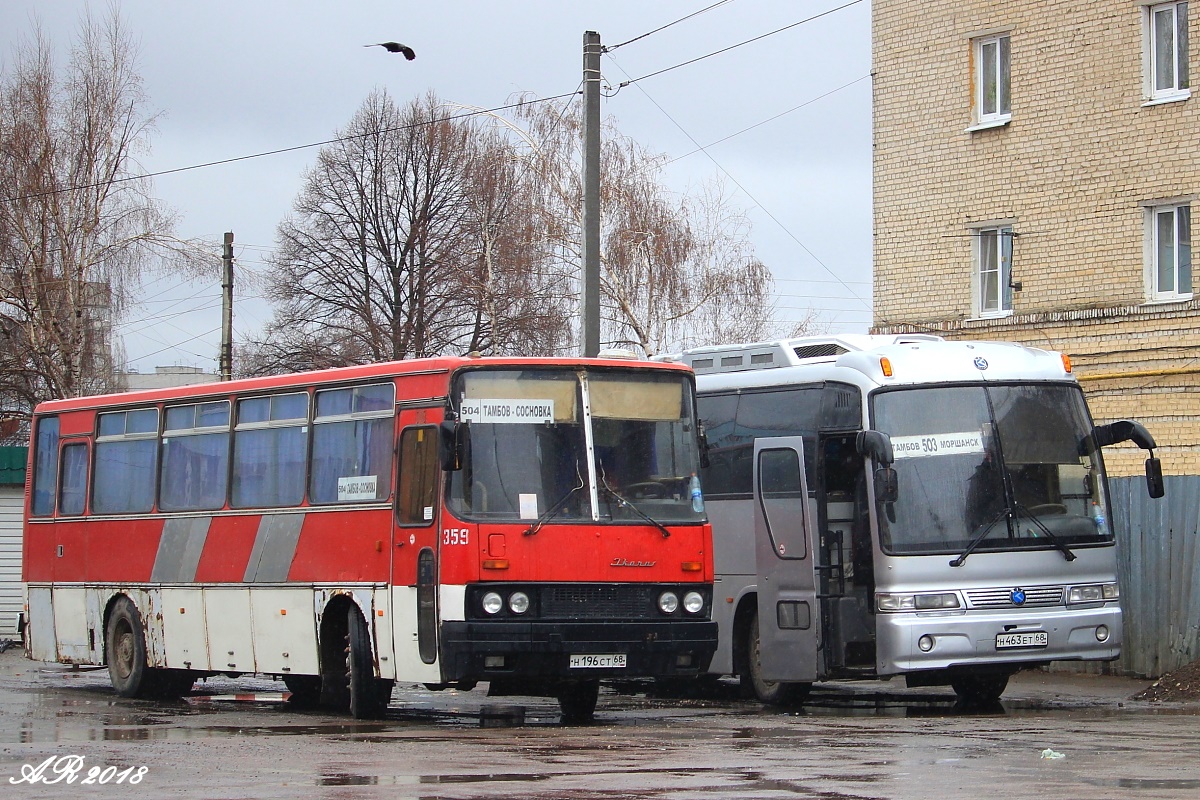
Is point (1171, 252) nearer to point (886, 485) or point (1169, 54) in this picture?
point (1169, 54)

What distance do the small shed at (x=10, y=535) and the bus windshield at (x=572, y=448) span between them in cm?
1733

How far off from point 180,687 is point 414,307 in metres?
34.4

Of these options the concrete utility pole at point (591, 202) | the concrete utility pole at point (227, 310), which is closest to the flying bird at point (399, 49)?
the concrete utility pole at point (591, 202)

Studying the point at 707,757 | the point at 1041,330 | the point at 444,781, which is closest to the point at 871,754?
the point at 707,757

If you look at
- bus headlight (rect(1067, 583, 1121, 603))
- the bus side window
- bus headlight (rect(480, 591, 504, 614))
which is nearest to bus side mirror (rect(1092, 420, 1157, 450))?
bus headlight (rect(1067, 583, 1121, 603))

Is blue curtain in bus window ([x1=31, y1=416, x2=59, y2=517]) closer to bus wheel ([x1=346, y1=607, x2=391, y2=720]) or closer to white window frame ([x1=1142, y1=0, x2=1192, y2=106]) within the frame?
bus wheel ([x1=346, y1=607, x2=391, y2=720])

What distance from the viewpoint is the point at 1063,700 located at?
1847 centimetres

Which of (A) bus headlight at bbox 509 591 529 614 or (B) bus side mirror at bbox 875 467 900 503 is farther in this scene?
(B) bus side mirror at bbox 875 467 900 503

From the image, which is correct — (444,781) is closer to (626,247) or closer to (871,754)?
(871,754)

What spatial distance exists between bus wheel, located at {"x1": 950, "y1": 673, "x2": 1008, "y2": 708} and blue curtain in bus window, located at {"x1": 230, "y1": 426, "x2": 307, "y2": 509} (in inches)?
248

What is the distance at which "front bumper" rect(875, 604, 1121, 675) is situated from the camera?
16.0 m

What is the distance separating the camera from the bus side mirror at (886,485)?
16.1 meters

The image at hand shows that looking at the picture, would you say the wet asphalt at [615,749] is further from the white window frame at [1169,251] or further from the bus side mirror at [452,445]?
the white window frame at [1169,251]

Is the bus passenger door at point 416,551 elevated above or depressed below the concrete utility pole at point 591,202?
below
